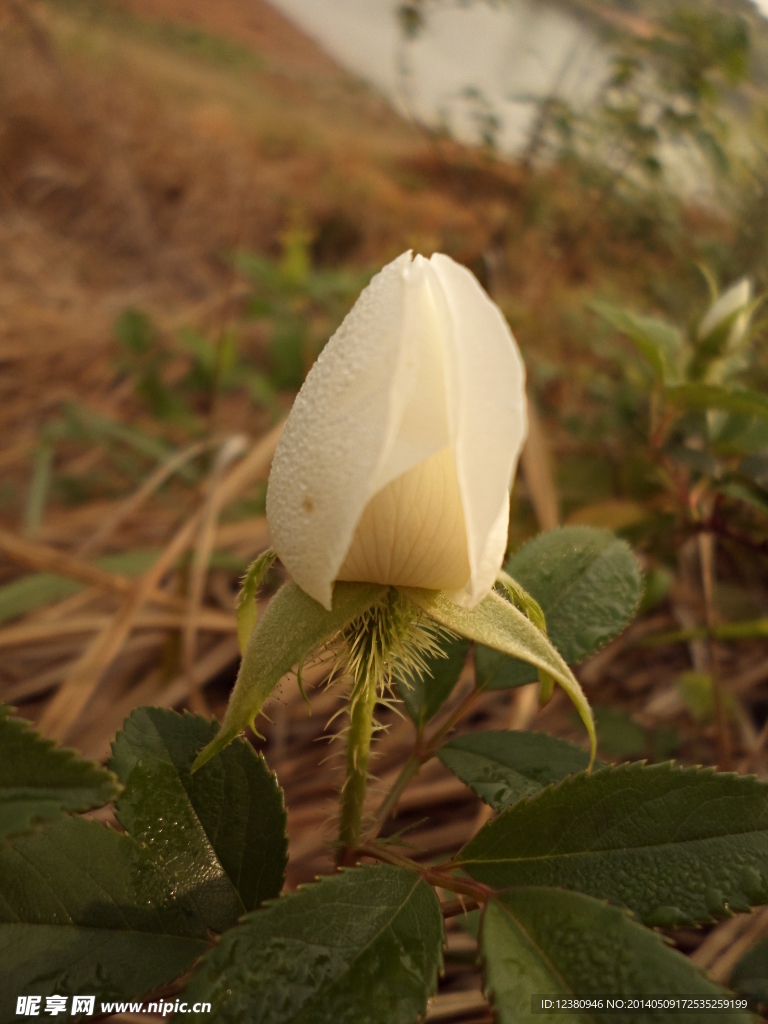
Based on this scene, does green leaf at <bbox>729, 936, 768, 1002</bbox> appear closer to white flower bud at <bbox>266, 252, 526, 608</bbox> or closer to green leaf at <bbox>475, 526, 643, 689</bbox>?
green leaf at <bbox>475, 526, 643, 689</bbox>

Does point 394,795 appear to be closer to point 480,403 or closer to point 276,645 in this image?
point 276,645

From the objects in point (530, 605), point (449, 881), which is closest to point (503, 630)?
point (530, 605)

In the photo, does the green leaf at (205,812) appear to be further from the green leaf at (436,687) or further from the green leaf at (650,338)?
the green leaf at (650,338)

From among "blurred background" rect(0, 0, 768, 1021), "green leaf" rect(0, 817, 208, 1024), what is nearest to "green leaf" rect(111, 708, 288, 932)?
"green leaf" rect(0, 817, 208, 1024)

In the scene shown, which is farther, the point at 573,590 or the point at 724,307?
the point at 724,307

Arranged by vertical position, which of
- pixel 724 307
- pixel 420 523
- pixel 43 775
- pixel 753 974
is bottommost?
pixel 753 974
